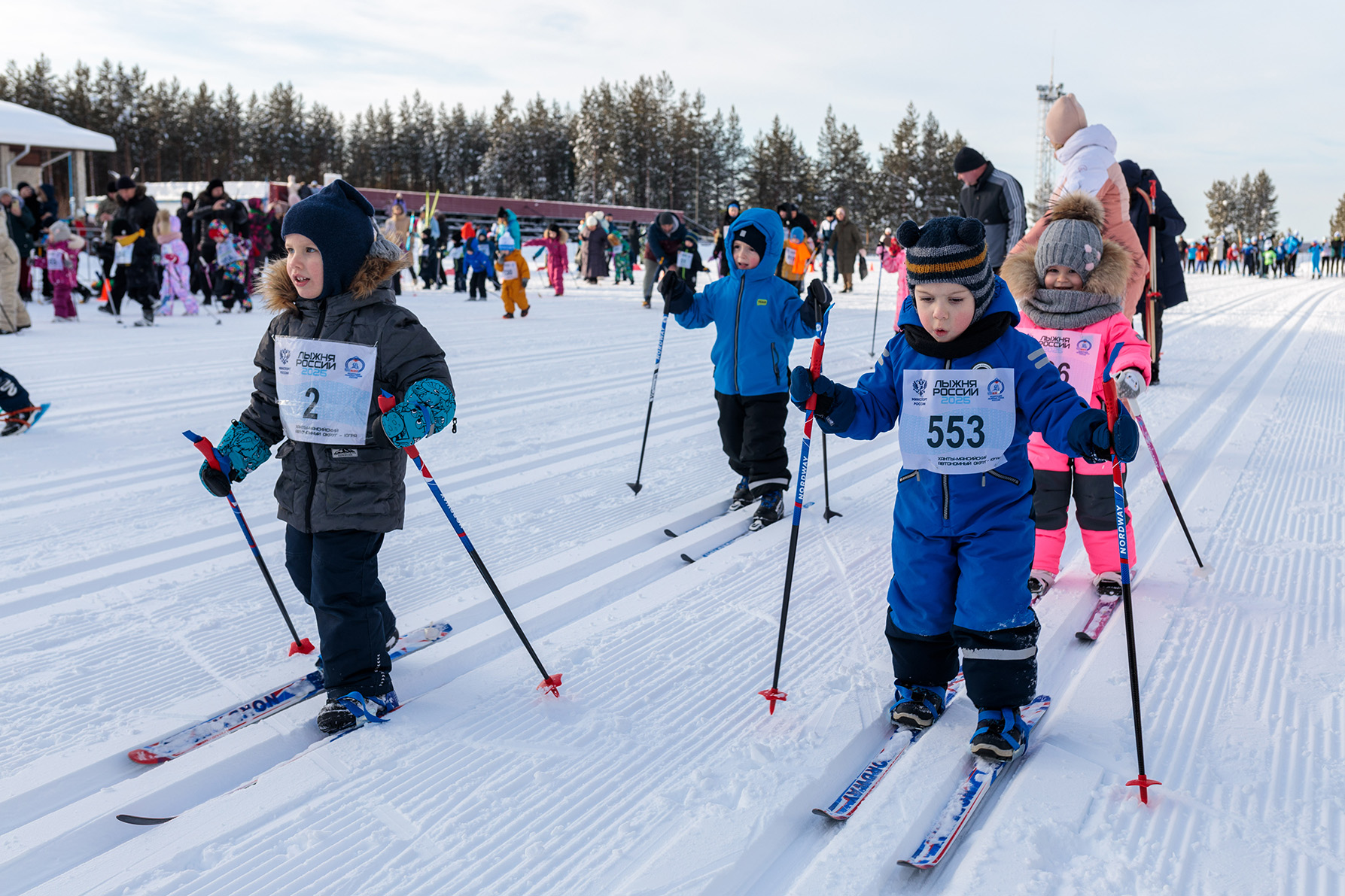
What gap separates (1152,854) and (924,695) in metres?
0.63

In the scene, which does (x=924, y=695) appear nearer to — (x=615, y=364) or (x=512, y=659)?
(x=512, y=659)

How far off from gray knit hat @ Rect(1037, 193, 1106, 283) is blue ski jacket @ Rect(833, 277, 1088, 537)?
3.15ft

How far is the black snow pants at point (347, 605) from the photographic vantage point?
7.58ft

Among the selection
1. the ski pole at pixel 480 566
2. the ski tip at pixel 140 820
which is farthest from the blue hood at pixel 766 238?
the ski tip at pixel 140 820

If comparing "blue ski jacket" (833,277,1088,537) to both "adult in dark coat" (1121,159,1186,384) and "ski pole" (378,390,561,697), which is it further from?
"adult in dark coat" (1121,159,1186,384)

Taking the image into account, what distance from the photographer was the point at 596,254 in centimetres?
1988

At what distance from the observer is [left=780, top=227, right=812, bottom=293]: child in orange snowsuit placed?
1266 centimetres

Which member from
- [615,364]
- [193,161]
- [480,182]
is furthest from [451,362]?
[193,161]

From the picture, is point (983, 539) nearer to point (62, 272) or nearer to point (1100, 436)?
point (1100, 436)

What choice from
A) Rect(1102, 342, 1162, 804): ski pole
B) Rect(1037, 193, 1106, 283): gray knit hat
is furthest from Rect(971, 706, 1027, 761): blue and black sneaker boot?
Rect(1037, 193, 1106, 283): gray knit hat

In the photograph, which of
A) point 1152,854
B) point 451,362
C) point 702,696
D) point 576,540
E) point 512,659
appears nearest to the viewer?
point 1152,854

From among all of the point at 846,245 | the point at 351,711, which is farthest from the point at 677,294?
the point at 846,245

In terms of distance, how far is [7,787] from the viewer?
6.72 ft

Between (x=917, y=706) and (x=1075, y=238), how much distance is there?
5.71 ft
